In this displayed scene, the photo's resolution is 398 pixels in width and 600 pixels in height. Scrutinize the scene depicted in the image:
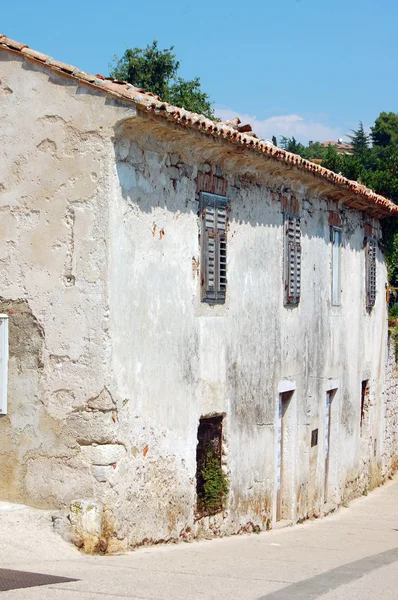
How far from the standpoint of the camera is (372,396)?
1870cm

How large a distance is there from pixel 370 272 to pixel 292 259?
506cm

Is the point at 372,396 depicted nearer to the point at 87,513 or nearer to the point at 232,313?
the point at 232,313

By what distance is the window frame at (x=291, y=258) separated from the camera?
13.5 m

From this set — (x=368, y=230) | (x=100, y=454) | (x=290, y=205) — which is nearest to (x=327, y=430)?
(x=368, y=230)

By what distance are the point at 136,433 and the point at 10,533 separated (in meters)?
1.59

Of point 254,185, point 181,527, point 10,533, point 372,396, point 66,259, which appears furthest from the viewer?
point 372,396

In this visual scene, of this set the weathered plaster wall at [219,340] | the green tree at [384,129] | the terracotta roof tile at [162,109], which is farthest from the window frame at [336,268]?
the green tree at [384,129]

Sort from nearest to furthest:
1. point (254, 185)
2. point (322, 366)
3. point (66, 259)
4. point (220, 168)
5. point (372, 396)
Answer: point (66, 259), point (220, 168), point (254, 185), point (322, 366), point (372, 396)

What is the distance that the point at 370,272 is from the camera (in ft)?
60.3

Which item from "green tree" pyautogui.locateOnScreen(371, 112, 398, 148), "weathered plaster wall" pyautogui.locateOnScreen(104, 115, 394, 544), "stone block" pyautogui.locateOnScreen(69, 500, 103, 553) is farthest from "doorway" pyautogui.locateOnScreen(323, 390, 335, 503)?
"green tree" pyautogui.locateOnScreen(371, 112, 398, 148)

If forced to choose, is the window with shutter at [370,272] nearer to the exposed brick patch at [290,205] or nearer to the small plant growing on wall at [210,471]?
the exposed brick patch at [290,205]

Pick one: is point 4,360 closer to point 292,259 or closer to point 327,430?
point 292,259

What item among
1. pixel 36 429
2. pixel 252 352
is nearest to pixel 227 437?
pixel 252 352

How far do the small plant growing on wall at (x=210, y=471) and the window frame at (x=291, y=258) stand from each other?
8.74ft
